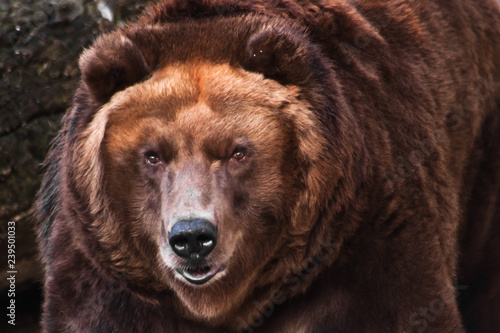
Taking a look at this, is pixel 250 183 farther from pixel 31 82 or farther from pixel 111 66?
pixel 31 82

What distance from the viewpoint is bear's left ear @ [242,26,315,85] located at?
14.0 ft

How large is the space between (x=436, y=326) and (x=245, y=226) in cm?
113

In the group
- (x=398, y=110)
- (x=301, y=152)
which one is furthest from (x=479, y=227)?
(x=301, y=152)

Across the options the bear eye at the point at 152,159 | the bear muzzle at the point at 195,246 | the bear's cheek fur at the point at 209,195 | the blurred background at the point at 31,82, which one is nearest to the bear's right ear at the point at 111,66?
the bear's cheek fur at the point at 209,195

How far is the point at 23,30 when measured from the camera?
6.15 metres

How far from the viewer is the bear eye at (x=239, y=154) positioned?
4.27m

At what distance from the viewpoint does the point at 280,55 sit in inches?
171

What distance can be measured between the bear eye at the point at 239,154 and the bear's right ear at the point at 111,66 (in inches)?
24.4

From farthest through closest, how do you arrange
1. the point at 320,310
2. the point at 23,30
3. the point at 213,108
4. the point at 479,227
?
Answer: the point at 23,30
the point at 479,227
the point at 320,310
the point at 213,108

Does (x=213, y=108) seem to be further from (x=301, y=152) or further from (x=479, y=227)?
(x=479, y=227)

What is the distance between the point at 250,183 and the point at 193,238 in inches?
20.6

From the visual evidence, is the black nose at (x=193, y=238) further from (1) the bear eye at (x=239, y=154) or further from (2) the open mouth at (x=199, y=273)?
(1) the bear eye at (x=239, y=154)

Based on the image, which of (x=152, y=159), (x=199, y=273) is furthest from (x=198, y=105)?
(x=199, y=273)

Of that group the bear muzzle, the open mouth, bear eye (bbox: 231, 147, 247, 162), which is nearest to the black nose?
the bear muzzle
